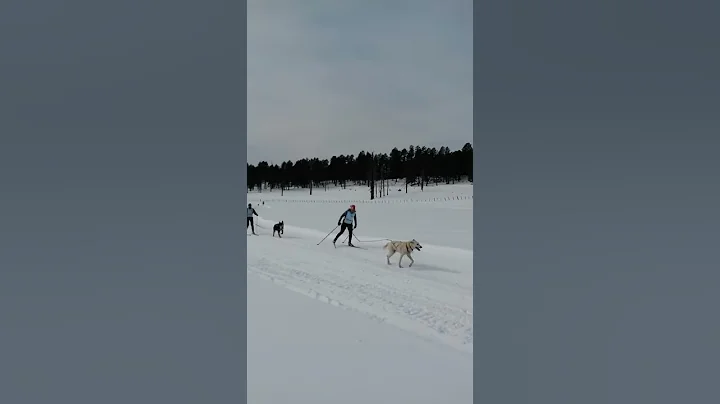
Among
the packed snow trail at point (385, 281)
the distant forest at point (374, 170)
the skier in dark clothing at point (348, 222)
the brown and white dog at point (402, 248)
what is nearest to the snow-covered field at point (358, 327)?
the packed snow trail at point (385, 281)

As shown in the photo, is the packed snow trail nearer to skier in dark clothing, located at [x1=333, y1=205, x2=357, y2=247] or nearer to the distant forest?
skier in dark clothing, located at [x1=333, y1=205, x2=357, y2=247]

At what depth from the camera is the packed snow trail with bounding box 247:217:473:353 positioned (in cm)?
285

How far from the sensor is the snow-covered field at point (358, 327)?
187 cm

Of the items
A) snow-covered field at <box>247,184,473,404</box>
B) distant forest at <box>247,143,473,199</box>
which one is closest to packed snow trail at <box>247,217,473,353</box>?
snow-covered field at <box>247,184,473,404</box>

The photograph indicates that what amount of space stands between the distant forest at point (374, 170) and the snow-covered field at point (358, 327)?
56.7 ft
